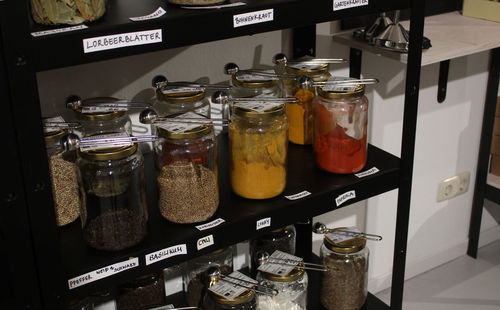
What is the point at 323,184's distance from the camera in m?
1.38

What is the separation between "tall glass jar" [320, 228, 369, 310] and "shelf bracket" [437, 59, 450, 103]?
2.61 feet

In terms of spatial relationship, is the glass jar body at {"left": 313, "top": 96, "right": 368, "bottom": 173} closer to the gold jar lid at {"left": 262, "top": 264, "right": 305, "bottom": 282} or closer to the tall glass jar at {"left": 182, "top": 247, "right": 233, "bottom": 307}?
the gold jar lid at {"left": 262, "top": 264, "right": 305, "bottom": 282}

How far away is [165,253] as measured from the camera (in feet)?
3.82

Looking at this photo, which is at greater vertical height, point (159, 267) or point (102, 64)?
point (102, 64)

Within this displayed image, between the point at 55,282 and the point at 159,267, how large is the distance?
0.20 metres

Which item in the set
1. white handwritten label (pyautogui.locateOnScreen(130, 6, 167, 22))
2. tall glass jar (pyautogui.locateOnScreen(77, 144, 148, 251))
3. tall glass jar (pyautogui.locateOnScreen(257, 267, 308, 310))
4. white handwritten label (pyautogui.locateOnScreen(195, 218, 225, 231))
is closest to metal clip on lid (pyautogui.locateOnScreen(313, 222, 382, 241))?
tall glass jar (pyautogui.locateOnScreen(257, 267, 308, 310))

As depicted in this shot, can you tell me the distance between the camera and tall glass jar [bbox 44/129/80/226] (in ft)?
3.83

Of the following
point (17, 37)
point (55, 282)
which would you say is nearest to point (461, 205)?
point (55, 282)

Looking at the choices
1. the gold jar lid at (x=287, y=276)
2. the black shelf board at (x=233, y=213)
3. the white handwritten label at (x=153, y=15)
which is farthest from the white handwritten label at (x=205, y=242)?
the white handwritten label at (x=153, y=15)

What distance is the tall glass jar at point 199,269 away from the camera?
1587 millimetres

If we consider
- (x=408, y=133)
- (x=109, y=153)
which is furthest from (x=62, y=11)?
(x=408, y=133)

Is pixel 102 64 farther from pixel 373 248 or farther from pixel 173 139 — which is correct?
pixel 373 248

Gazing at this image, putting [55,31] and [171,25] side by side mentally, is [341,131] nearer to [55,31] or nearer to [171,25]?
[171,25]

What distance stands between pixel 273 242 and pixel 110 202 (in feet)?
2.10
